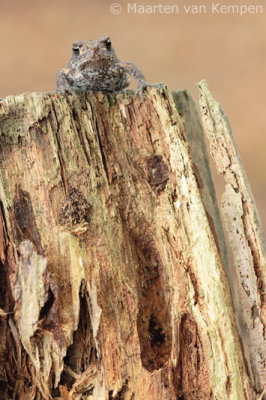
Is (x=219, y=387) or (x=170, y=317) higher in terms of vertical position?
(x=170, y=317)

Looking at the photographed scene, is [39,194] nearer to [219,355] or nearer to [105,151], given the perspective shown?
[105,151]

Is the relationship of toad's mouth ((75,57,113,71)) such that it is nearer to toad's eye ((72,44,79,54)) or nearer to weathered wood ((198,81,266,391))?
toad's eye ((72,44,79,54))

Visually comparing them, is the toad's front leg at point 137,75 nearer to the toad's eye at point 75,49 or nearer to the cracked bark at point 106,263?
the cracked bark at point 106,263

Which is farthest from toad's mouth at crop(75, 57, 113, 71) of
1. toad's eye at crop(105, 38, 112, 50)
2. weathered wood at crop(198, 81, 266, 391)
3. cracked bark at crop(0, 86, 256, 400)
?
weathered wood at crop(198, 81, 266, 391)

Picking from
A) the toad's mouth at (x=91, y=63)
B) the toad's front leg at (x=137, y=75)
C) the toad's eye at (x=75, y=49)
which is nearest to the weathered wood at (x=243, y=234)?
the toad's front leg at (x=137, y=75)

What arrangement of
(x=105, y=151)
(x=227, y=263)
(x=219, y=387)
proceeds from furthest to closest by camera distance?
(x=227, y=263) → (x=105, y=151) → (x=219, y=387)

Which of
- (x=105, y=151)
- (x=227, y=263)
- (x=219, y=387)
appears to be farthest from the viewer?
(x=227, y=263)

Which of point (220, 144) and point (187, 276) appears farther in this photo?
point (220, 144)

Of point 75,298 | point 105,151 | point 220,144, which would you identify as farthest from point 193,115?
point 75,298

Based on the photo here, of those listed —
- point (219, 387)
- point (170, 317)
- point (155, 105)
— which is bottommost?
point (219, 387)
